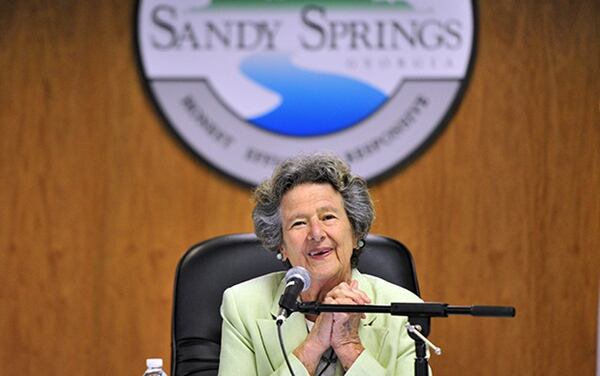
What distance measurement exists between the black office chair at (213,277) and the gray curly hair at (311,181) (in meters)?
0.14

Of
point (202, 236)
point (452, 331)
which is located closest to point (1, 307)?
point (202, 236)

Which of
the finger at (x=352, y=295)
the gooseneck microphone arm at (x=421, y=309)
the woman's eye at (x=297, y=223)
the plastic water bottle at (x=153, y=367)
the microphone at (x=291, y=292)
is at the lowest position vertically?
the plastic water bottle at (x=153, y=367)

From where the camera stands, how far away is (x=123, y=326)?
12.6ft

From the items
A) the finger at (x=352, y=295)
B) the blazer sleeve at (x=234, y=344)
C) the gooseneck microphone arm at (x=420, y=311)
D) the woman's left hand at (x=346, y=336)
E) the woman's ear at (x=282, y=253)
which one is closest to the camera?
the gooseneck microphone arm at (x=420, y=311)

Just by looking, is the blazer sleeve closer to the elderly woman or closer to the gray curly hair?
the elderly woman

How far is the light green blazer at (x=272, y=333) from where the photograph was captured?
8.54 feet

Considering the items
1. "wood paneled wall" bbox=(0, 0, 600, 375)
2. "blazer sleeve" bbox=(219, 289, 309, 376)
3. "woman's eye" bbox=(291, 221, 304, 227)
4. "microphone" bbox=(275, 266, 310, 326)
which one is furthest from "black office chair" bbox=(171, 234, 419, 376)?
"wood paneled wall" bbox=(0, 0, 600, 375)

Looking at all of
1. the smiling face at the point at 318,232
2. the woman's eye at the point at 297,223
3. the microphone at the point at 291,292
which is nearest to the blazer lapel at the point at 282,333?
the smiling face at the point at 318,232

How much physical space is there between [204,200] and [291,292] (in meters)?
1.78

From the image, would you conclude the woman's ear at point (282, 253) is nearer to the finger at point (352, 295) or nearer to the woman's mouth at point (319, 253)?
the woman's mouth at point (319, 253)

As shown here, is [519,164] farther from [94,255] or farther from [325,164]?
[94,255]

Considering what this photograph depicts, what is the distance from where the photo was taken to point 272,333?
8.65 feet

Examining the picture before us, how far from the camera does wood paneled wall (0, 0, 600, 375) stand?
148 inches

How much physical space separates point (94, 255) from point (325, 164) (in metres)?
1.47
